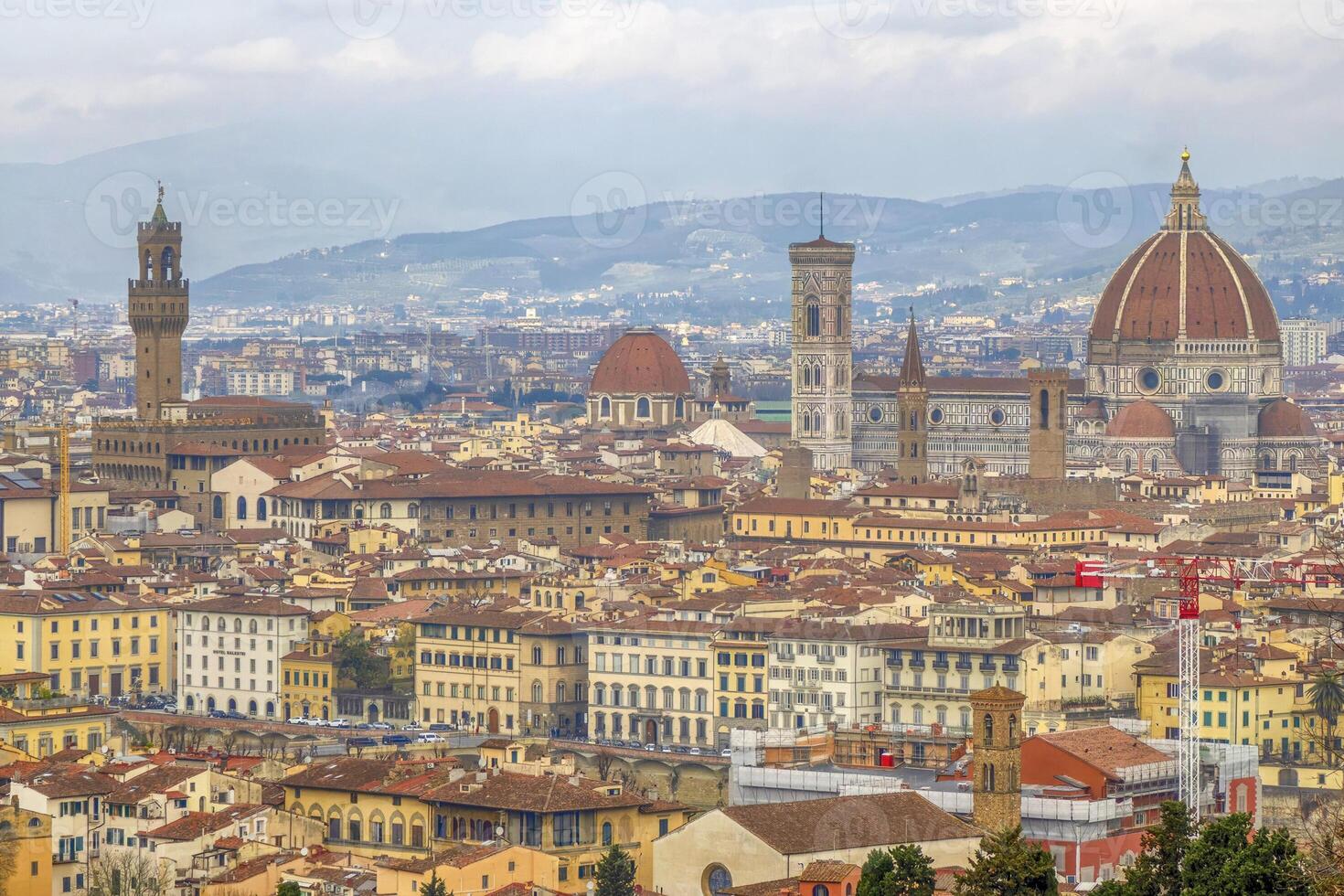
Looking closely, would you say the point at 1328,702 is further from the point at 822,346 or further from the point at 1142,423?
the point at 822,346

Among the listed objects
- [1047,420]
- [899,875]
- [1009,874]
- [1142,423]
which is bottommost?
[899,875]

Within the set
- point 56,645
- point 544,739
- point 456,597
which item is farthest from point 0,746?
point 456,597

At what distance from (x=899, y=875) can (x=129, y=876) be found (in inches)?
408

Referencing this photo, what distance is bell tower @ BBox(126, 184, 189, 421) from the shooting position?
104625 millimetres

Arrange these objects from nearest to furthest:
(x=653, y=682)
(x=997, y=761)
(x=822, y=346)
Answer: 1. (x=997, y=761)
2. (x=653, y=682)
3. (x=822, y=346)

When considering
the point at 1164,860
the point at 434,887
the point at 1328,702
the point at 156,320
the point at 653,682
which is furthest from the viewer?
the point at 156,320

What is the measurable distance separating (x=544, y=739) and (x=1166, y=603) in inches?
507

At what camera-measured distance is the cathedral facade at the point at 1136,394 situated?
391 ft

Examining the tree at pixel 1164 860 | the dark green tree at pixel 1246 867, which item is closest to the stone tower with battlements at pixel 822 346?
the tree at pixel 1164 860

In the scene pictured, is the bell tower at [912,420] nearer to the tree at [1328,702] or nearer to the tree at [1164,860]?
the tree at [1328,702]

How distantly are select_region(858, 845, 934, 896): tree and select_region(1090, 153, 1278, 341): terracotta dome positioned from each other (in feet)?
296

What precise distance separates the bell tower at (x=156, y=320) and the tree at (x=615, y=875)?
6346 centimetres

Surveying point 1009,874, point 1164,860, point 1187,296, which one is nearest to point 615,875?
point 1009,874

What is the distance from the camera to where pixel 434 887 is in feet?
131
